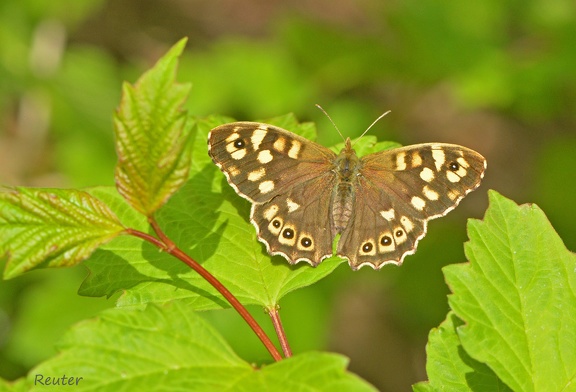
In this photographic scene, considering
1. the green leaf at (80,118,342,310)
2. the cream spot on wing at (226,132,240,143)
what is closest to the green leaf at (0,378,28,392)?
the green leaf at (80,118,342,310)

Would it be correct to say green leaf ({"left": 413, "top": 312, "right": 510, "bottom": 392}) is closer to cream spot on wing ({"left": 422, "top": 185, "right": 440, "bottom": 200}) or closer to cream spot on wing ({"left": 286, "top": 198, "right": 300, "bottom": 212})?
cream spot on wing ({"left": 422, "top": 185, "right": 440, "bottom": 200})

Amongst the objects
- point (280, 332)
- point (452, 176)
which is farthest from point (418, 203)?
point (280, 332)

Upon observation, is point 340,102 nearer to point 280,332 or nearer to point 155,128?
point 280,332

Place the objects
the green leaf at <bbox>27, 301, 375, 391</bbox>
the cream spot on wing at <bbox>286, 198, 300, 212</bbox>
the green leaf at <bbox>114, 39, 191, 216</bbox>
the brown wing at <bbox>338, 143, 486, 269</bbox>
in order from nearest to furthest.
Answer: the green leaf at <bbox>27, 301, 375, 391</bbox>, the green leaf at <bbox>114, 39, 191, 216</bbox>, the brown wing at <bbox>338, 143, 486, 269</bbox>, the cream spot on wing at <bbox>286, 198, 300, 212</bbox>

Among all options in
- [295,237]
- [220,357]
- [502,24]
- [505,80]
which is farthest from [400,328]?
[220,357]

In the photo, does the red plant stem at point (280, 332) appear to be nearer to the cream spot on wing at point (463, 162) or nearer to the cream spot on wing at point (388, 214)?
the cream spot on wing at point (388, 214)

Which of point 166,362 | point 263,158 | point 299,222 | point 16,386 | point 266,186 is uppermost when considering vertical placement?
point 263,158
